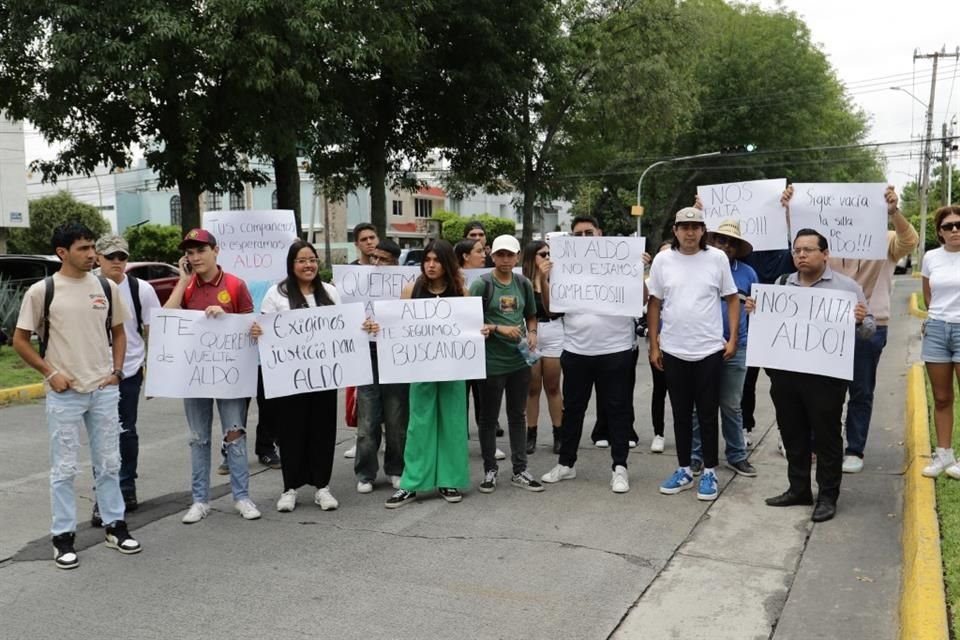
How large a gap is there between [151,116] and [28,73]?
6.87ft

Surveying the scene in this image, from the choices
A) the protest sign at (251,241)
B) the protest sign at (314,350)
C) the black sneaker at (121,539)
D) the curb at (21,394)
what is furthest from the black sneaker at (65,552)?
the curb at (21,394)

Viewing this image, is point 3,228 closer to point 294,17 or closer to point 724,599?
point 294,17

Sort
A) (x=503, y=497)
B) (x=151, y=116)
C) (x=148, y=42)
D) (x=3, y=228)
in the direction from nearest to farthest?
(x=503, y=497) → (x=148, y=42) → (x=151, y=116) → (x=3, y=228)

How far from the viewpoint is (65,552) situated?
486 cm

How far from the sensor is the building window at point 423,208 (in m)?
77.4

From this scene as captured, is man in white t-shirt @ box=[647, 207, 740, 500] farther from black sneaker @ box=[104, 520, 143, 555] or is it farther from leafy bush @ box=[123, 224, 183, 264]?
leafy bush @ box=[123, 224, 183, 264]

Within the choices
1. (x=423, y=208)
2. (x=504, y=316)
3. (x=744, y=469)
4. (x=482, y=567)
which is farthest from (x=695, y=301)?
(x=423, y=208)

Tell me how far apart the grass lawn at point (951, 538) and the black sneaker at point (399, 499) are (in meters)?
3.25

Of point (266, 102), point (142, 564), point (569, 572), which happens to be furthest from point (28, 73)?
point (569, 572)

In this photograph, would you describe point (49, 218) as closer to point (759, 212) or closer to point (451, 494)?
point (451, 494)

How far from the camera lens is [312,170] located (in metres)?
22.6

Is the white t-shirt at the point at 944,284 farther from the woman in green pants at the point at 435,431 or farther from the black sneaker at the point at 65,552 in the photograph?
the black sneaker at the point at 65,552

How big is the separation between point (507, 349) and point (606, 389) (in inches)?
29.8

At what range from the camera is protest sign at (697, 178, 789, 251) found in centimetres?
662
